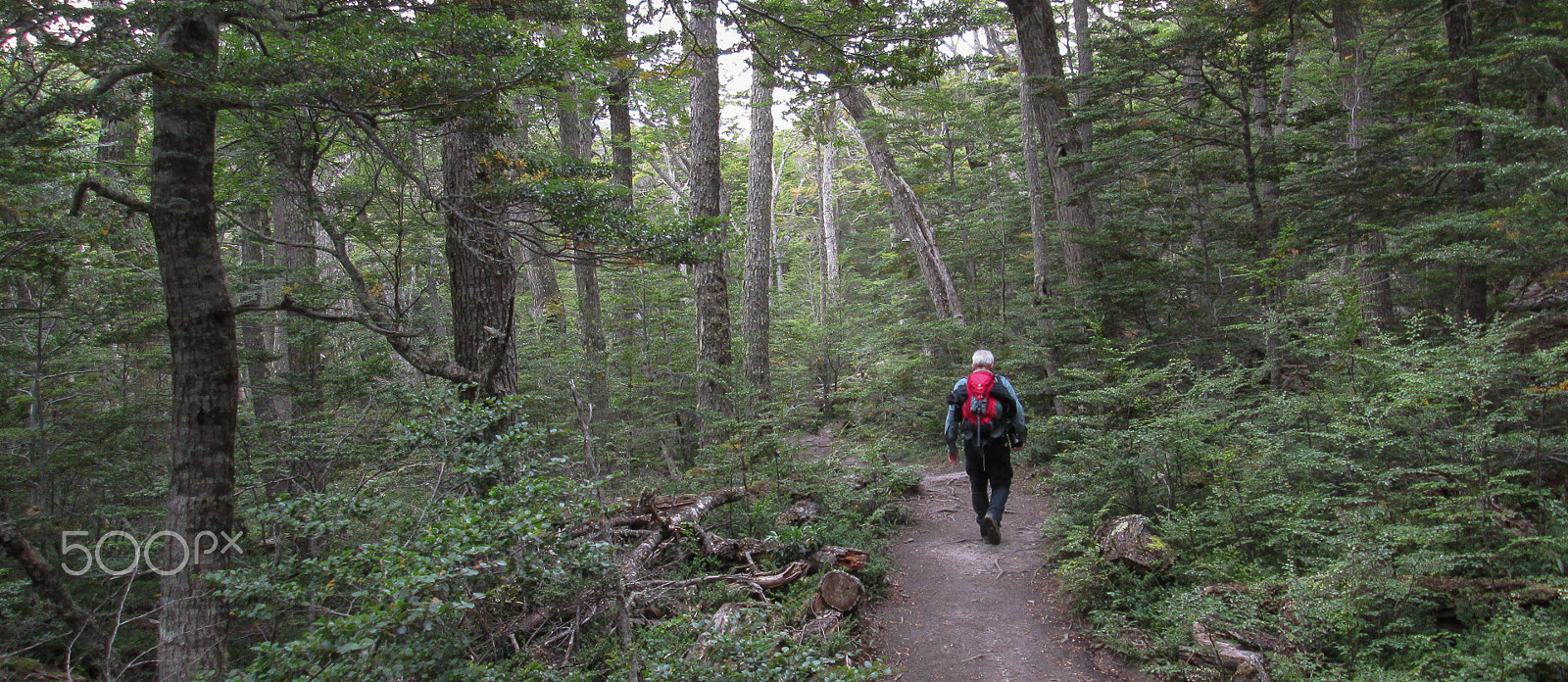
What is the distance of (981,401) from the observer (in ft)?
20.4

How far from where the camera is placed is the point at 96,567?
718 cm

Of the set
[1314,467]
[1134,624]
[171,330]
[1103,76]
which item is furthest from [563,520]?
[1103,76]

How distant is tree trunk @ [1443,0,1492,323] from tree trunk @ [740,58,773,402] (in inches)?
315

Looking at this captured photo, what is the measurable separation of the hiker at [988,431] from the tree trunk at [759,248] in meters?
3.85

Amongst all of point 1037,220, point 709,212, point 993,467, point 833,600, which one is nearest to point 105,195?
point 833,600

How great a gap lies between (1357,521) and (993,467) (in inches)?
106

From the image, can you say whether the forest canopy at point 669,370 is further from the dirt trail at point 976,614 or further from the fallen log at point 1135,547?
the dirt trail at point 976,614

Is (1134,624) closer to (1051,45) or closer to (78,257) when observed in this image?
Result: (1051,45)

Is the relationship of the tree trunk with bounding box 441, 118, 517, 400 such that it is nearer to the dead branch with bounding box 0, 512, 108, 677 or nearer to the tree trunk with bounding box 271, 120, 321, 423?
the tree trunk with bounding box 271, 120, 321, 423

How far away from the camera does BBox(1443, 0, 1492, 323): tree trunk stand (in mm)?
7172

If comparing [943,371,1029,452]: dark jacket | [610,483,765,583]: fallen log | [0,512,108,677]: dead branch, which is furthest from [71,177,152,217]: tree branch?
[943,371,1029,452]: dark jacket

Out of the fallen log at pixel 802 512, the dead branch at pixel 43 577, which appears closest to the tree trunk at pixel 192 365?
the dead branch at pixel 43 577

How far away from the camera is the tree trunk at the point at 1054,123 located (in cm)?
1005

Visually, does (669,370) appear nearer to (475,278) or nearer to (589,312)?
(589,312)
